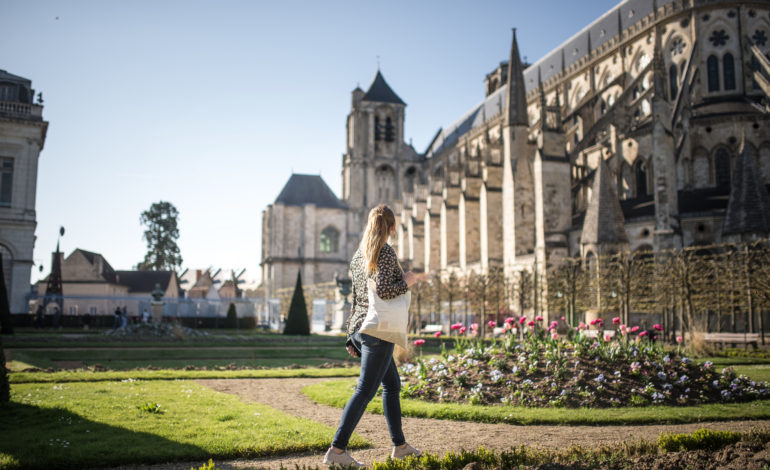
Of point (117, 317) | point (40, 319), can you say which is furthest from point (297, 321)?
point (40, 319)

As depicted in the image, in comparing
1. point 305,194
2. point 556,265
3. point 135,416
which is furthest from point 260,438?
point 305,194

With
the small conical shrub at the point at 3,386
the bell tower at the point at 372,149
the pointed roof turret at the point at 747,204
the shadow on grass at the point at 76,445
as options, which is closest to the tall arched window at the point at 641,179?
the pointed roof turret at the point at 747,204

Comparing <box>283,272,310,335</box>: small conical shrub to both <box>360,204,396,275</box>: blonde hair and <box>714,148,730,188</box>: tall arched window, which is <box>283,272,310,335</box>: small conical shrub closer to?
<box>714,148,730,188</box>: tall arched window

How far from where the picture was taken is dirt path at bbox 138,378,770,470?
4.91m

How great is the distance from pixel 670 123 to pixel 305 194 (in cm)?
4101

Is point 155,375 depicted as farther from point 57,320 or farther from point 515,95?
point 515,95

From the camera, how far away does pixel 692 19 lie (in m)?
33.9

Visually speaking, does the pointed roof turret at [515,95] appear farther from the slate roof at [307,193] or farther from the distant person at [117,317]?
the slate roof at [307,193]

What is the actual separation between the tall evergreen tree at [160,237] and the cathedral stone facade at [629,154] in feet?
105

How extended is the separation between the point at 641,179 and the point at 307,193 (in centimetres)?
3830

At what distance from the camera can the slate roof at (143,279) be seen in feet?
174

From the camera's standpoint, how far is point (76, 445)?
16.5ft

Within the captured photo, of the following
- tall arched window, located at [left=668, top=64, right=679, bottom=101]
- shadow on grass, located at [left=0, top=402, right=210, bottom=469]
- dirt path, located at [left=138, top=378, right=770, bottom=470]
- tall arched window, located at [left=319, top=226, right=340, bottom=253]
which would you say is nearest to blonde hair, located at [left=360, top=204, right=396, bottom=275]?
dirt path, located at [left=138, top=378, right=770, bottom=470]

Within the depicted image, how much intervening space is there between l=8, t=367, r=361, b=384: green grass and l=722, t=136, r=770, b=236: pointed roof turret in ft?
59.1
